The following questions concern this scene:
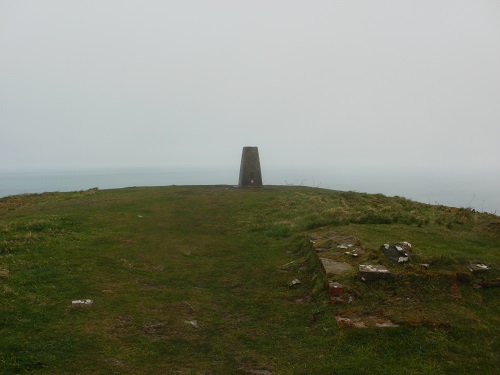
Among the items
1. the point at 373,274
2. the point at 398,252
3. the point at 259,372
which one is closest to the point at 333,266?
the point at 373,274

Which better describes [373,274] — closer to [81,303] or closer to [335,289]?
[335,289]

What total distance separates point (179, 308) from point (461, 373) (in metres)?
5.29

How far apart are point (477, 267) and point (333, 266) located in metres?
3.11

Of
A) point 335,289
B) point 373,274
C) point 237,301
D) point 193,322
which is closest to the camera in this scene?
point 193,322

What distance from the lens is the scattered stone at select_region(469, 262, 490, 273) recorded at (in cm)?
862

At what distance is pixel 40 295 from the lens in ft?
27.1

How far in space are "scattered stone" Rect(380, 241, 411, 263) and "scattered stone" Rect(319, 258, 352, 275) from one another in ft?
3.15

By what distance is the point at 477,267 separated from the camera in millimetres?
8742

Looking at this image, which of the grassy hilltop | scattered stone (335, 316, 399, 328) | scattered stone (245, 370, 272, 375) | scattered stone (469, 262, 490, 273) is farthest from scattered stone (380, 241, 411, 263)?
scattered stone (245, 370, 272, 375)

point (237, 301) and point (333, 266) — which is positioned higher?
point (333, 266)

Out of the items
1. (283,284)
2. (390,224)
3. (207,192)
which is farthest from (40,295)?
(207,192)

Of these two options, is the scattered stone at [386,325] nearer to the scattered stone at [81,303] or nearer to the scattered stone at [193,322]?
the scattered stone at [193,322]

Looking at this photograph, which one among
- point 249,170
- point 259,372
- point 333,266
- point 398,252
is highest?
point 249,170

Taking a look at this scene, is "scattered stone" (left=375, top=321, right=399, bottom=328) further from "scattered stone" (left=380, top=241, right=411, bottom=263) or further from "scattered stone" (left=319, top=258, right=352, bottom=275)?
"scattered stone" (left=380, top=241, right=411, bottom=263)
